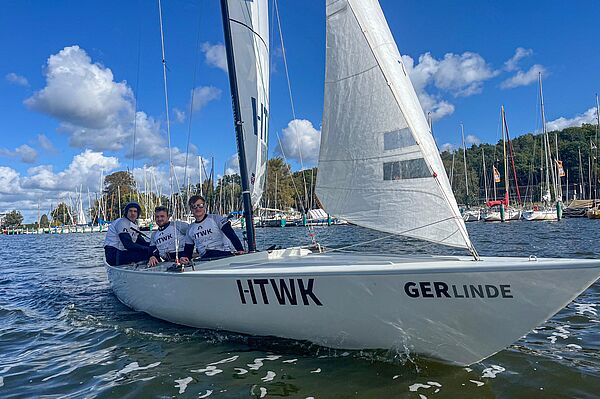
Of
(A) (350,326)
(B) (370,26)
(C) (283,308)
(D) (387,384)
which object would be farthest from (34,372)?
(B) (370,26)

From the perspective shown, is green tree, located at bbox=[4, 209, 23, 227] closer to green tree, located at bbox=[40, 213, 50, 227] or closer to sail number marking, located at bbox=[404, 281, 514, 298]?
green tree, located at bbox=[40, 213, 50, 227]

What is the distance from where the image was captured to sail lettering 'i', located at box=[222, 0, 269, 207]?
747 cm

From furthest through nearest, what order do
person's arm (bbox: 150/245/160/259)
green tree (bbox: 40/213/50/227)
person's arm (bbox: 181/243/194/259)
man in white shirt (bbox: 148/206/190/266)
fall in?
1. green tree (bbox: 40/213/50/227)
2. person's arm (bbox: 150/245/160/259)
3. man in white shirt (bbox: 148/206/190/266)
4. person's arm (bbox: 181/243/194/259)

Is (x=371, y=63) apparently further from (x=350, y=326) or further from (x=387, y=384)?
(x=387, y=384)

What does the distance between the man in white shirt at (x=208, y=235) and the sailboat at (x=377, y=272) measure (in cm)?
86

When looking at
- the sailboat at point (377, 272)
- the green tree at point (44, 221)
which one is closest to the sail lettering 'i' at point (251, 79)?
the sailboat at point (377, 272)

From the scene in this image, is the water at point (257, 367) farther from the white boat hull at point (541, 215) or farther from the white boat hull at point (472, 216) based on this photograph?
the white boat hull at point (472, 216)

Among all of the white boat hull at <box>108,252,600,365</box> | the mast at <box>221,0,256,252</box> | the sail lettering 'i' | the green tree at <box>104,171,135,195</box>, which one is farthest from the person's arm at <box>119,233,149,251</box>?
the green tree at <box>104,171,135,195</box>

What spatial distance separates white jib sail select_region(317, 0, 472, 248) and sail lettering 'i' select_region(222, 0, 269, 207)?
2099mm

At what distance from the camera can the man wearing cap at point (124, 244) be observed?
28.0 feet

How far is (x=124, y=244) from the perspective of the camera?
8.49 meters

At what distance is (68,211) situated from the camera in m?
88.8

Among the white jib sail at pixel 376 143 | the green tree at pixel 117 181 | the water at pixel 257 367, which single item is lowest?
the water at pixel 257 367

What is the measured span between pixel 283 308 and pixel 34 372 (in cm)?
301
